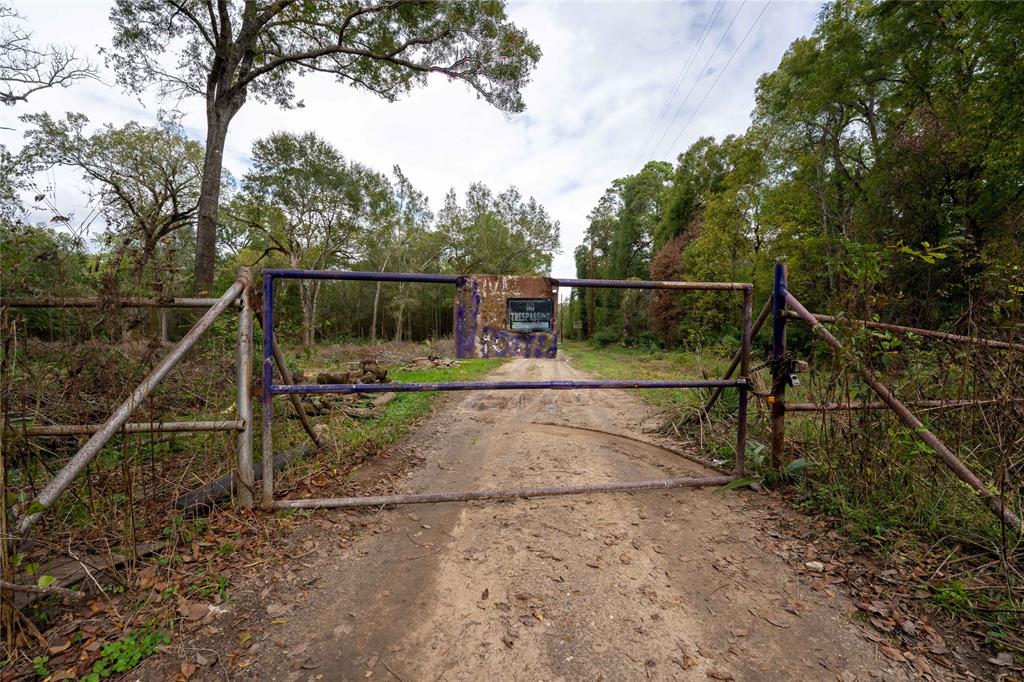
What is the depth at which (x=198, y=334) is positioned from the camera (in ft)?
7.84

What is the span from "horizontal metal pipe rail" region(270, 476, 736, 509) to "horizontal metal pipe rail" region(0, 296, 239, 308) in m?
1.47

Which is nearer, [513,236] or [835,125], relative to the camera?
[835,125]

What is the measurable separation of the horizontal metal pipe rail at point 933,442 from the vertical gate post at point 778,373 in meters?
0.27

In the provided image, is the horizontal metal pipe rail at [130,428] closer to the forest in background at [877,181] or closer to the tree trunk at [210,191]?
the forest in background at [877,181]

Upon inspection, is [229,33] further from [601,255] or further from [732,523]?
[601,255]

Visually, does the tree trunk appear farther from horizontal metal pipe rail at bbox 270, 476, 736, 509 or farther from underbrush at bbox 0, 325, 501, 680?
horizontal metal pipe rail at bbox 270, 476, 736, 509

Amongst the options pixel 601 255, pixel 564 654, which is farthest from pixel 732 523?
pixel 601 255

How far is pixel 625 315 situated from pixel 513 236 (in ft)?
41.4

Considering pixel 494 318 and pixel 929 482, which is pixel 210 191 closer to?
pixel 494 318

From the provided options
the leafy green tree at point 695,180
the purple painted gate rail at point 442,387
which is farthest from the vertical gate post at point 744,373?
the leafy green tree at point 695,180

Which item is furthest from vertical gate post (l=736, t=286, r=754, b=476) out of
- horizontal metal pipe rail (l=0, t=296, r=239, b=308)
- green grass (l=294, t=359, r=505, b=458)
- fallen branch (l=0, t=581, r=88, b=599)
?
fallen branch (l=0, t=581, r=88, b=599)

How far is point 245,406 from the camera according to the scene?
2629 mm

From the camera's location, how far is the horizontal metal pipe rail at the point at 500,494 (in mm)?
2809

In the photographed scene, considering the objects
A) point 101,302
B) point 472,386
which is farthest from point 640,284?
point 101,302
